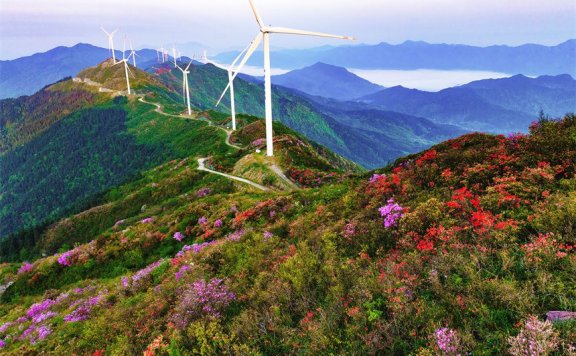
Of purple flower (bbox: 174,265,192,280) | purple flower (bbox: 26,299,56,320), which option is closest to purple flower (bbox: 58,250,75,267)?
purple flower (bbox: 26,299,56,320)

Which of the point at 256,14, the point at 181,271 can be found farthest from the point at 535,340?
the point at 256,14

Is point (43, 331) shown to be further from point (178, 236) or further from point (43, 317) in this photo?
point (178, 236)

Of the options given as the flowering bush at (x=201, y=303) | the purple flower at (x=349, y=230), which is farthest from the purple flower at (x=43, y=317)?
the purple flower at (x=349, y=230)

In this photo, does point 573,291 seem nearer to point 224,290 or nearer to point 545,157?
point 545,157

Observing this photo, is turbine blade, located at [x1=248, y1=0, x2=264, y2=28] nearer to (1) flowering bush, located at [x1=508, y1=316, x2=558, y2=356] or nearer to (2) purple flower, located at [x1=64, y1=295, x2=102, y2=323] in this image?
(2) purple flower, located at [x1=64, y1=295, x2=102, y2=323]

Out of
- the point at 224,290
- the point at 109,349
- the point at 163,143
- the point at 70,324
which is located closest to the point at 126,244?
the point at 70,324
